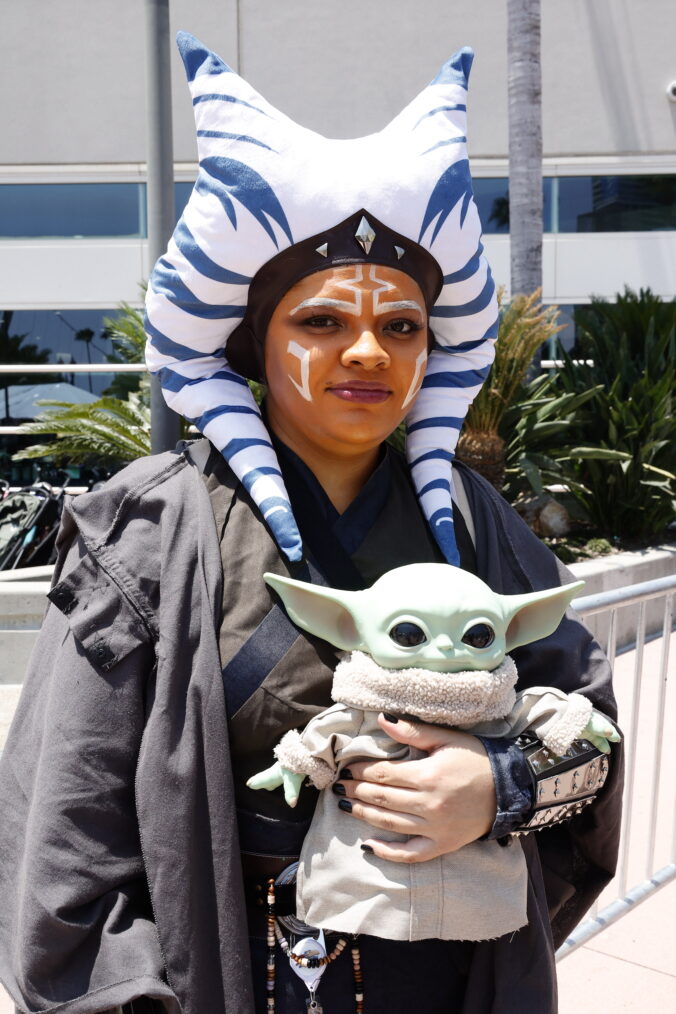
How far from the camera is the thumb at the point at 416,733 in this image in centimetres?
142

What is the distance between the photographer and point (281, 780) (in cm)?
146

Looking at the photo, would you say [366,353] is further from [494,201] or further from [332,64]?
[332,64]

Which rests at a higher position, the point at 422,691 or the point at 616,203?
the point at 616,203

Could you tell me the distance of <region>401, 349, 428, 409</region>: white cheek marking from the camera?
171 cm

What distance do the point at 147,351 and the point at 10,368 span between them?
26.8 ft

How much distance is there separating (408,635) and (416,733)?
159 millimetres

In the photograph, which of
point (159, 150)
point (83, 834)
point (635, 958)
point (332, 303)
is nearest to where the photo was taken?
point (83, 834)

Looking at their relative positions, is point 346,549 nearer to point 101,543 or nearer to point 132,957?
point 101,543

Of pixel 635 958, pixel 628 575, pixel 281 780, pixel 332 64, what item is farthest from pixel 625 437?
pixel 332 64

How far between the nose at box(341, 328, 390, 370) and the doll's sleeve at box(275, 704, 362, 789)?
1.90ft

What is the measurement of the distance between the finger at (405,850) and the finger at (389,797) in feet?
0.16

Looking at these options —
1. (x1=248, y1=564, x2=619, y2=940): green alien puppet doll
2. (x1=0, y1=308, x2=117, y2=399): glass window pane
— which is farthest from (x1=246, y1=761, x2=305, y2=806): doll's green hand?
(x1=0, y1=308, x2=117, y2=399): glass window pane

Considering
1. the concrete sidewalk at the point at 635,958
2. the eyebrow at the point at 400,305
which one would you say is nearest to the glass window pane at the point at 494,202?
the concrete sidewalk at the point at 635,958

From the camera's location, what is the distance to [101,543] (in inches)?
59.2
